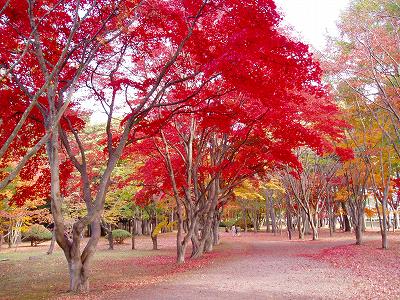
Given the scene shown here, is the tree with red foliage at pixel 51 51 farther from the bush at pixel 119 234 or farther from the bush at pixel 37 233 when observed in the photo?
the bush at pixel 37 233

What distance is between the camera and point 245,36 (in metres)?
9.23

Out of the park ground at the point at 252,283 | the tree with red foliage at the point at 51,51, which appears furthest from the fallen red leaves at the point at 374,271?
the tree with red foliage at the point at 51,51

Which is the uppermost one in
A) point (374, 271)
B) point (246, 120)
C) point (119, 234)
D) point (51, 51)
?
point (51, 51)

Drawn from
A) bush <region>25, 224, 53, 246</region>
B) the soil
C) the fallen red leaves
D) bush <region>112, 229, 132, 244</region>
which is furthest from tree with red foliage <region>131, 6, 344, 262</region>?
bush <region>25, 224, 53, 246</region>

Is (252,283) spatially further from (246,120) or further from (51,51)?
(51,51)

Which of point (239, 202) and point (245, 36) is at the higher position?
point (245, 36)

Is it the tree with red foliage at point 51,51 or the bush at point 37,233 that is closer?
the tree with red foliage at point 51,51

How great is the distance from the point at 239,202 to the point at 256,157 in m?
31.4

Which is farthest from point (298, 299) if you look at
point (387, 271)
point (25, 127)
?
point (25, 127)

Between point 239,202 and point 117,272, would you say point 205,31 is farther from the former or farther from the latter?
point 239,202

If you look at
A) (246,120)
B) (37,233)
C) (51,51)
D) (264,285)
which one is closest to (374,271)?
(264,285)

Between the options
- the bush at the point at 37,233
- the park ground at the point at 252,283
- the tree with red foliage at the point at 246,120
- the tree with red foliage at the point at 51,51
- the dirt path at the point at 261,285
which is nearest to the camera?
the dirt path at the point at 261,285

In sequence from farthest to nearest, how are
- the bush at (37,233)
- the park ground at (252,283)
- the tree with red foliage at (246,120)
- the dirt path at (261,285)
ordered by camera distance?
the bush at (37,233)
the tree with red foliage at (246,120)
the park ground at (252,283)
the dirt path at (261,285)

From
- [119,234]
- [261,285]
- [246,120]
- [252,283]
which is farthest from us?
[119,234]
